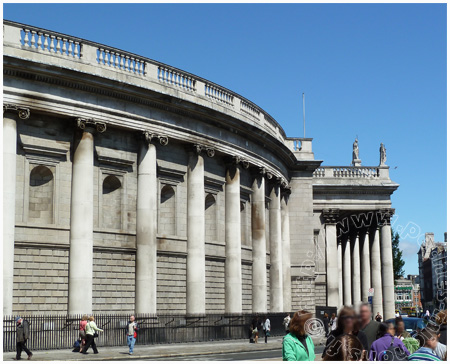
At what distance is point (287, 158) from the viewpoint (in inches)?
2322

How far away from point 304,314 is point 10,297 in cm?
2556

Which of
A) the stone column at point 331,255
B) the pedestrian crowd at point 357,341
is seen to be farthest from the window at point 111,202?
the stone column at point 331,255

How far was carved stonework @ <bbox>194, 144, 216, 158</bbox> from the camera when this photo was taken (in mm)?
44625

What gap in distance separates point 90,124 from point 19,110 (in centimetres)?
397

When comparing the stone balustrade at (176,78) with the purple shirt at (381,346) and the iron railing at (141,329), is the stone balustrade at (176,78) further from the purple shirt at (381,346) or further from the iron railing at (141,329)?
the purple shirt at (381,346)

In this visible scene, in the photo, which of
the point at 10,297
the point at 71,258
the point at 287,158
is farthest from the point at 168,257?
the point at 287,158

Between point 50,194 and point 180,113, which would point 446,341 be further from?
point 180,113

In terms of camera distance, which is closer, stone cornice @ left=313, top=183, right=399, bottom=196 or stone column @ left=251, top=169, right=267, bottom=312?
stone column @ left=251, top=169, right=267, bottom=312

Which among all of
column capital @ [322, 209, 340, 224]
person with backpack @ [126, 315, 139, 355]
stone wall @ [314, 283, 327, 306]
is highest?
column capital @ [322, 209, 340, 224]

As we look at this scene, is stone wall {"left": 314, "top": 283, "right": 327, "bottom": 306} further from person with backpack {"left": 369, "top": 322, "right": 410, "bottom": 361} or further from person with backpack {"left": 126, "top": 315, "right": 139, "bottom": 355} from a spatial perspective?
person with backpack {"left": 369, "top": 322, "right": 410, "bottom": 361}

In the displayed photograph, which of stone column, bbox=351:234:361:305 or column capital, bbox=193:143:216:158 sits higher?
column capital, bbox=193:143:216:158

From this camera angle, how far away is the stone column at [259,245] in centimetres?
5069

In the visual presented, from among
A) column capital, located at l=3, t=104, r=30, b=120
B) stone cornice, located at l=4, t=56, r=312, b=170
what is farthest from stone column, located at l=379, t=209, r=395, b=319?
column capital, located at l=3, t=104, r=30, b=120

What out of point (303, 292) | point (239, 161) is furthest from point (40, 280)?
point (303, 292)
